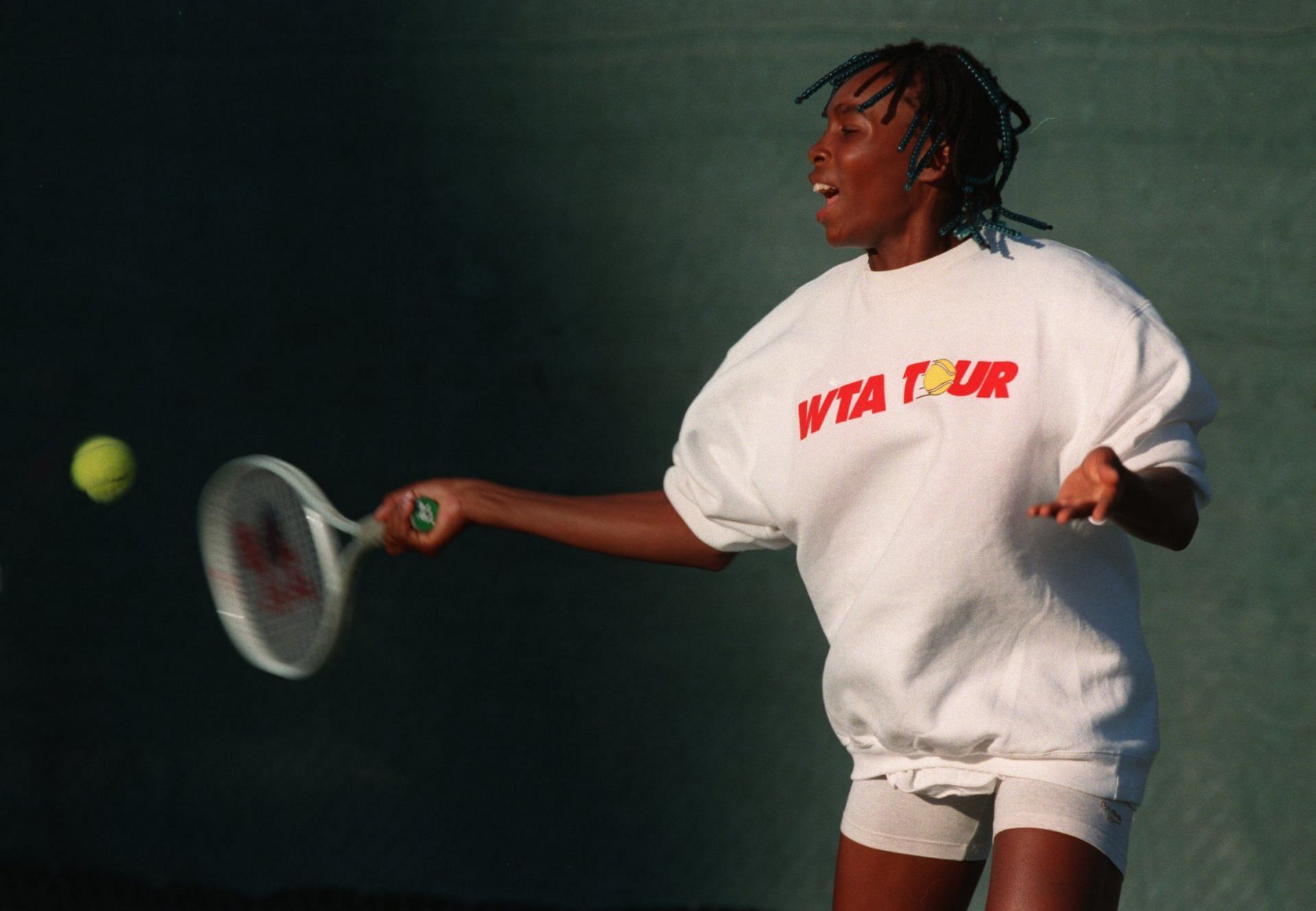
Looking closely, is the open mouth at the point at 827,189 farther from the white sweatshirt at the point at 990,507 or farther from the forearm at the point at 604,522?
the forearm at the point at 604,522

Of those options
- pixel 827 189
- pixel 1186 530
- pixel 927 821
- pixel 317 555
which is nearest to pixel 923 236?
pixel 827 189

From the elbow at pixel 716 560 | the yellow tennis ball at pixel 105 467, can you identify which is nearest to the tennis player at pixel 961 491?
the elbow at pixel 716 560

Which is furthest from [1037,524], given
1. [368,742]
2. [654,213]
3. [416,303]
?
[368,742]

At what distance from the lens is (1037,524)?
237cm

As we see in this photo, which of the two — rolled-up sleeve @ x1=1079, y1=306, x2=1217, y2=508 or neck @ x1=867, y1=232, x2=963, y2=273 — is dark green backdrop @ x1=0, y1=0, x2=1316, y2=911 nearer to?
neck @ x1=867, y1=232, x2=963, y2=273

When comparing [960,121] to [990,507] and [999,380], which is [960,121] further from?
[990,507]

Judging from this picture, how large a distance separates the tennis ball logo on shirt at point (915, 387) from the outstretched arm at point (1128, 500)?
9.9 inches

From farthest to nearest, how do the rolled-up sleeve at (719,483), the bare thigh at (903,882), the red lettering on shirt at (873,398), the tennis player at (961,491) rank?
the rolled-up sleeve at (719,483) < the bare thigh at (903,882) < the red lettering on shirt at (873,398) < the tennis player at (961,491)

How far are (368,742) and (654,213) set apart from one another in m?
1.52

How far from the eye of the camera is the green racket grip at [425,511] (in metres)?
2.89

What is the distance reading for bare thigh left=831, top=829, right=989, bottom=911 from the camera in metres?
2.57

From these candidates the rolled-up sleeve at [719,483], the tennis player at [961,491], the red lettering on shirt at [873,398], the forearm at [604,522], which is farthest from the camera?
the forearm at [604,522]

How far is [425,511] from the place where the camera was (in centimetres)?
290

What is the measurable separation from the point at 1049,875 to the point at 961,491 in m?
0.53
